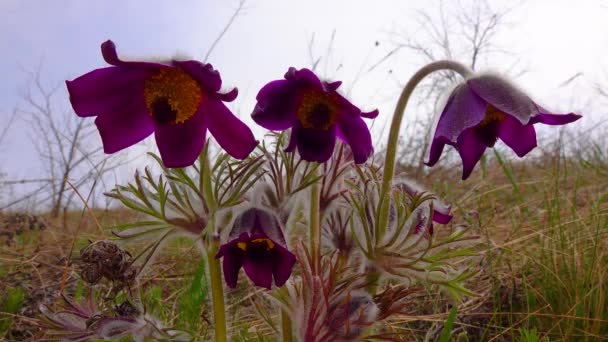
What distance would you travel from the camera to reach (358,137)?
3.66ft

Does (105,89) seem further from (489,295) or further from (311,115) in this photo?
(489,295)

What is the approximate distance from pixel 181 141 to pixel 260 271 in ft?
0.89

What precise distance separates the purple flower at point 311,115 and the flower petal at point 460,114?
0.41 feet

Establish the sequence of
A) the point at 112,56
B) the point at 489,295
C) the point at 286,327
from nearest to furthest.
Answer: the point at 112,56 < the point at 286,327 < the point at 489,295

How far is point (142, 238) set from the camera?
1.17 m

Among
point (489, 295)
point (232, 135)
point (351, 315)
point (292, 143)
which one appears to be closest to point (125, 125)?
point (232, 135)

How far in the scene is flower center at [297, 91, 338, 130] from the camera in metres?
1.11

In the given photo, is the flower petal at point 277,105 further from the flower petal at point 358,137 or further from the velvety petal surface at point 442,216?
the velvety petal surface at point 442,216

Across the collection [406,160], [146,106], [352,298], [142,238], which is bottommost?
[352,298]

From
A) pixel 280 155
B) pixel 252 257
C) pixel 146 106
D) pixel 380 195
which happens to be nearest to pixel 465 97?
pixel 380 195

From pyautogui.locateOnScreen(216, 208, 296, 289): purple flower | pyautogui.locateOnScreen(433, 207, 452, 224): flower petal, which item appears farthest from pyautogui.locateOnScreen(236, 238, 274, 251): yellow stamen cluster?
pyautogui.locateOnScreen(433, 207, 452, 224): flower petal

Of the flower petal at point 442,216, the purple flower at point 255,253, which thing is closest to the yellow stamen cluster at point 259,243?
the purple flower at point 255,253

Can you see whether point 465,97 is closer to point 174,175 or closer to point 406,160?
point 174,175

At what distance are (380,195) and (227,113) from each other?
1.06 feet
